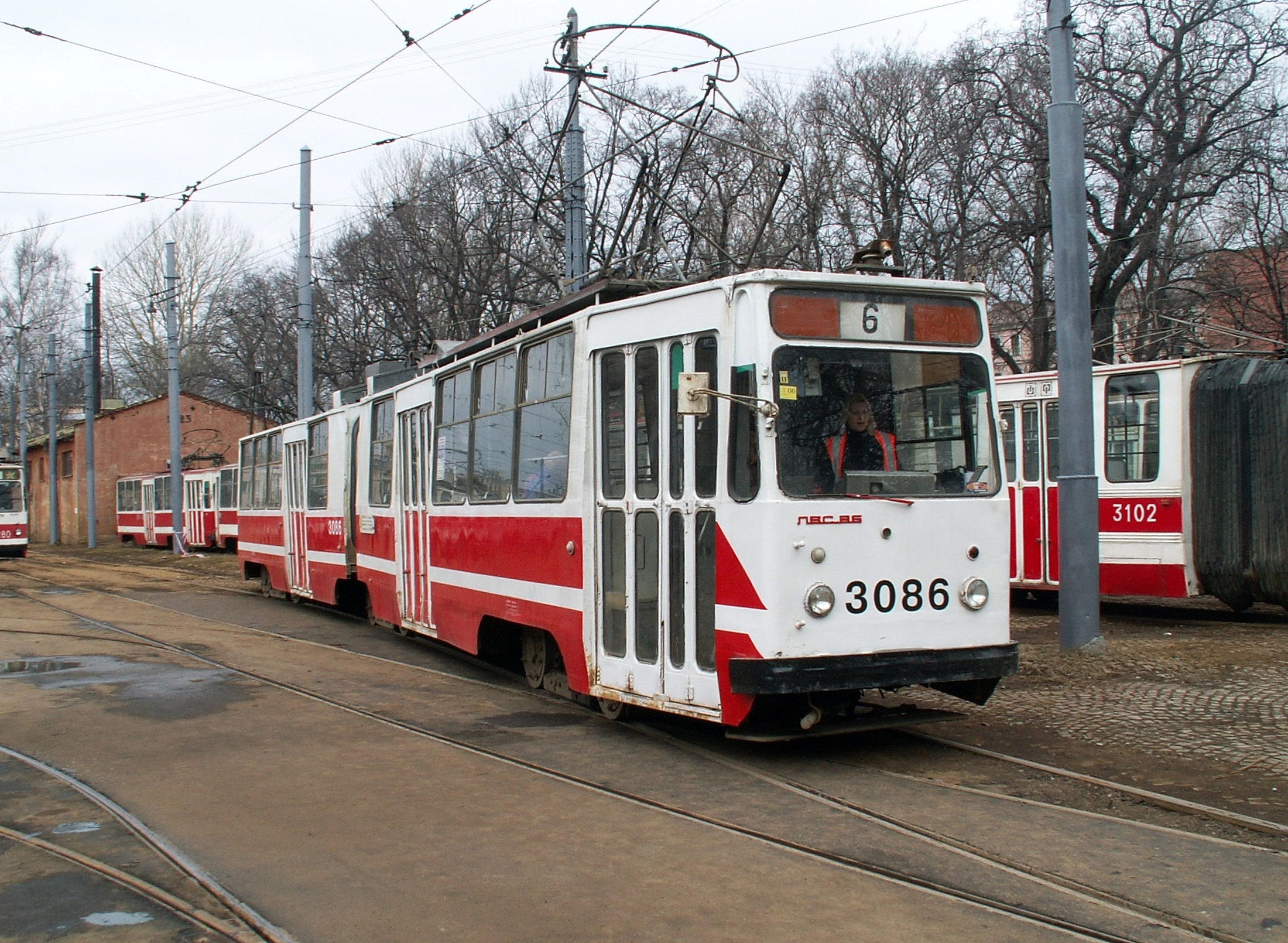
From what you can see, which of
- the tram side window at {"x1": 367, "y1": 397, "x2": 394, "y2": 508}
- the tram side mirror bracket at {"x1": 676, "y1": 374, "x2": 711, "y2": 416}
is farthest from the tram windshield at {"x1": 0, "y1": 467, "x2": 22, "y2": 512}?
the tram side mirror bracket at {"x1": 676, "y1": 374, "x2": 711, "y2": 416}

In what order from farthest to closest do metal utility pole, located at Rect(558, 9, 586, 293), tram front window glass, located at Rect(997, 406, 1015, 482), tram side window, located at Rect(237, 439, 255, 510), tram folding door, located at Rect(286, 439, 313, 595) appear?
tram side window, located at Rect(237, 439, 255, 510)
tram folding door, located at Rect(286, 439, 313, 595)
metal utility pole, located at Rect(558, 9, 586, 293)
tram front window glass, located at Rect(997, 406, 1015, 482)

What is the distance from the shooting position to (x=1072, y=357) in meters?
10.9

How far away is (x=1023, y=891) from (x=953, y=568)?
2552mm

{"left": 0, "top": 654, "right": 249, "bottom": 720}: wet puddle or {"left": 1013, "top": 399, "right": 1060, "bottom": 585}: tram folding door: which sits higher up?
{"left": 1013, "top": 399, "right": 1060, "bottom": 585}: tram folding door

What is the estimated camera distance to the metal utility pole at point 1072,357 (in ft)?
35.0

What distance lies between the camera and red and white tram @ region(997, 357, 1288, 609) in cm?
1289

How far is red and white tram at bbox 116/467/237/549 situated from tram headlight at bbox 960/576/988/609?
3313 centimetres

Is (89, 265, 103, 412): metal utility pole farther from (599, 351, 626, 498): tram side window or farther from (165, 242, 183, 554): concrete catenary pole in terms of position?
(599, 351, 626, 498): tram side window

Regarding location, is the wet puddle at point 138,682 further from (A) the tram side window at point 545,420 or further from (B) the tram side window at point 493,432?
(A) the tram side window at point 545,420

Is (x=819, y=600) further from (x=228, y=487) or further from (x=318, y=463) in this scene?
(x=228, y=487)

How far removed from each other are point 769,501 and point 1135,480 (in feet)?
28.6

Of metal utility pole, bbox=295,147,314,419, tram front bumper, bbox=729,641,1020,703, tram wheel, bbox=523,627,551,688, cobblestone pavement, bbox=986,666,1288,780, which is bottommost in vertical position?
cobblestone pavement, bbox=986,666,1288,780

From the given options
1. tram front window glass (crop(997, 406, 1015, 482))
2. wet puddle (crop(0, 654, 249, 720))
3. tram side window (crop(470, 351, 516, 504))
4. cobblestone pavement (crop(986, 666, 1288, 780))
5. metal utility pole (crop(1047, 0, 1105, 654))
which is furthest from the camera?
tram front window glass (crop(997, 406, 1015, 482))

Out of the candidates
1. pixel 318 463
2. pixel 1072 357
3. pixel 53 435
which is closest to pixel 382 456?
pixel 318 463
